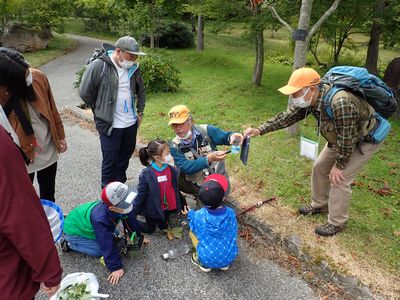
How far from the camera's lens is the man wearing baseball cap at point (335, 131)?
282cm

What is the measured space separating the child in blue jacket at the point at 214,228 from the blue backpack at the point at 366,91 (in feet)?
4.01

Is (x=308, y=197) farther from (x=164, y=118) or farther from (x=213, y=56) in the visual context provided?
(x=213, y=56)

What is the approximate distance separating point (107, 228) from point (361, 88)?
2.50m

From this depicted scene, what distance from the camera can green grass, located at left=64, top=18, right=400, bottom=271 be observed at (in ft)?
11.3

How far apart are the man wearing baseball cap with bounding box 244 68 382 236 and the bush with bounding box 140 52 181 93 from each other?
6.21 m

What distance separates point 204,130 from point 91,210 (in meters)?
1.44

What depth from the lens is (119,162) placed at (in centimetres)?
420

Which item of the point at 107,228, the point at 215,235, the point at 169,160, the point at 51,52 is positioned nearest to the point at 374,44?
the point at 169,160

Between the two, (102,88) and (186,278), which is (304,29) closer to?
(102,88)

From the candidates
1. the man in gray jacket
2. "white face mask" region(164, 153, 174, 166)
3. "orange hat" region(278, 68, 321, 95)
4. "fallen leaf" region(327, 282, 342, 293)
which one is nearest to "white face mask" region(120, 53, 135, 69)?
the man in gray jacket

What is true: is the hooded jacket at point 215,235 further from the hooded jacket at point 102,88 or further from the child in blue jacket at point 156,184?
the hooded jacket at point 102,88

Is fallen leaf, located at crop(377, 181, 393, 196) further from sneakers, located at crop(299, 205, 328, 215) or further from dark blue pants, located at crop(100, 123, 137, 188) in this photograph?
dark blue pants, located at crop(100, 123, 137, 188)

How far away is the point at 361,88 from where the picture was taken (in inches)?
112

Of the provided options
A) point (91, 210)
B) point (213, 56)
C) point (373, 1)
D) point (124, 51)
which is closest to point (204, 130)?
Answer: point (124, 51)
